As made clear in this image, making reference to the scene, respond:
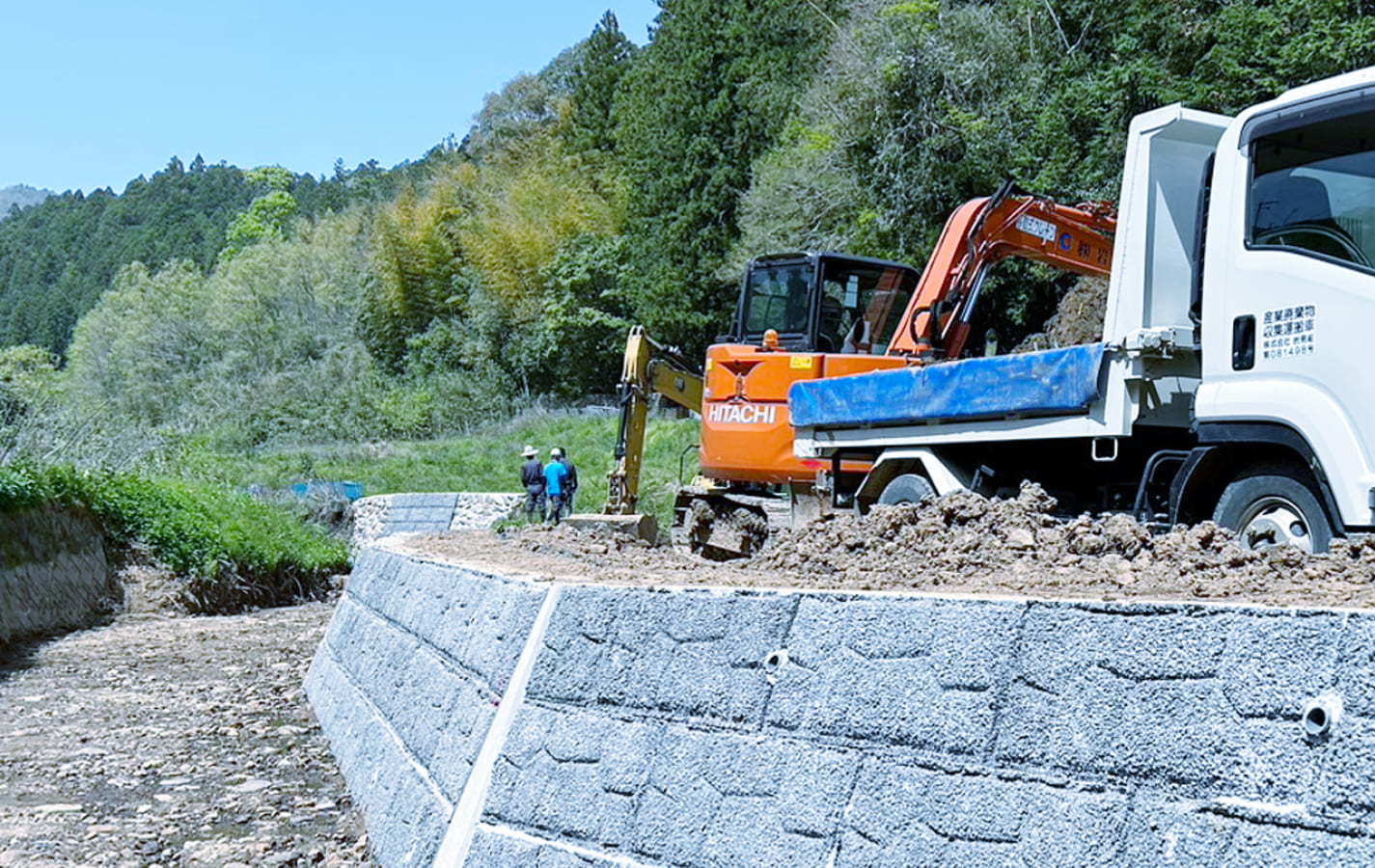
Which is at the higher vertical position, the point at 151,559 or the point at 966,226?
the point at 966,226

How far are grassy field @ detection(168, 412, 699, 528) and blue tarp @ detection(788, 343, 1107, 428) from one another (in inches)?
638

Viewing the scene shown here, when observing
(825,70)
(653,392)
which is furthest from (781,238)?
(653,392)

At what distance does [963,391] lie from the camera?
28.9ft

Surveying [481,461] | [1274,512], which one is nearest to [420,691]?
[1274,512]

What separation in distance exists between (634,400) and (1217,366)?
33.6 feet

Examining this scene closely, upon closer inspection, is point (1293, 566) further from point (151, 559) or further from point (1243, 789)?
point (151, 559)

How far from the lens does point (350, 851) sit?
20.6 feet

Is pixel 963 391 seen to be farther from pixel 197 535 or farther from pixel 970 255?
pixel 197 535

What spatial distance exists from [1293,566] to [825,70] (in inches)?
1364

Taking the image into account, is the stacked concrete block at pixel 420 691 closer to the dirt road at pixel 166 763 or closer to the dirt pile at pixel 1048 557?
the dirt road at pixel 166 763

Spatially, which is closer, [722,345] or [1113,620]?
[1113,620]

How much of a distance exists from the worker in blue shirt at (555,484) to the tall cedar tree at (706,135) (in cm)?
1916

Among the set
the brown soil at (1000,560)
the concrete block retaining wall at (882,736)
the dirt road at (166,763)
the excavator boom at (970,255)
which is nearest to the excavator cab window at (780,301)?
the excavator boom at (970,255)

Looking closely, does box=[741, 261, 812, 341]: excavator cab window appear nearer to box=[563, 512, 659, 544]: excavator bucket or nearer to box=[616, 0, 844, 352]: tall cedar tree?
box=[563, 512, 659, 544]: excavator bucket
